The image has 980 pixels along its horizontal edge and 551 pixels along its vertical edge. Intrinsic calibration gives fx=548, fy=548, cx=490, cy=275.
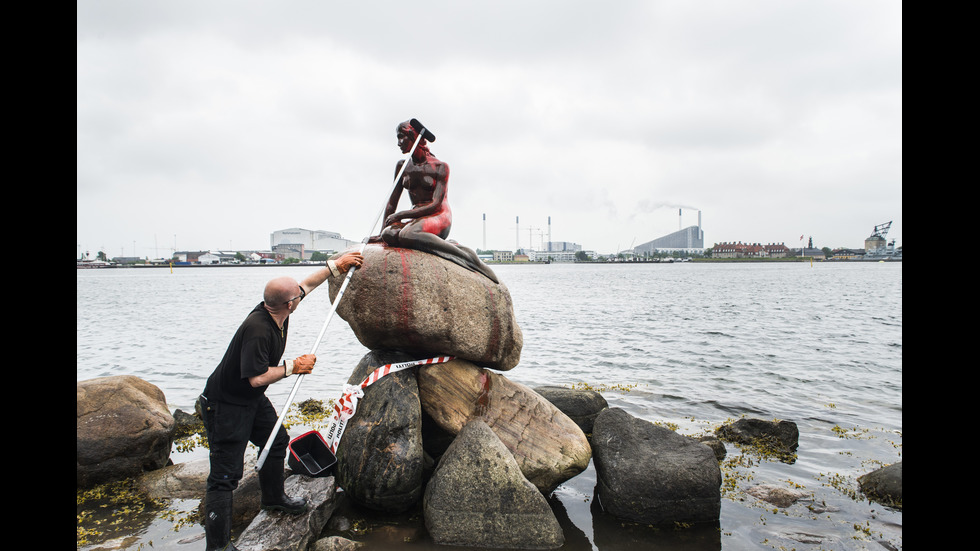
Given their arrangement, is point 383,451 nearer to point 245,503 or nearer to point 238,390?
point 245,503

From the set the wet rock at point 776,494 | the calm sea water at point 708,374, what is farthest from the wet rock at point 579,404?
the wet rock at point 776,494

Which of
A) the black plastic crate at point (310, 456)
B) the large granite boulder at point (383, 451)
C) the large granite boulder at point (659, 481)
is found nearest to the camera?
the black plastic crate at point (310, 456)

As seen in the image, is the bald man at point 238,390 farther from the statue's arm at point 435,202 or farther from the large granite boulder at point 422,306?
the statue's arm at point 435,202

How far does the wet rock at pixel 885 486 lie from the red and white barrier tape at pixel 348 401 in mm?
6966

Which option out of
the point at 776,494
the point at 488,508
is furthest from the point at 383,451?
the point at 776,494

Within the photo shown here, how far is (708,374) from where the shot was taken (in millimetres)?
17188

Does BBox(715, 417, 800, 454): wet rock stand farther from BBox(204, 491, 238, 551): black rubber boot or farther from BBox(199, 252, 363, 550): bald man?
BBox(204, 491, 238, 551): black rubber boot

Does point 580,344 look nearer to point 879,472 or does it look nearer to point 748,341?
point 748,341

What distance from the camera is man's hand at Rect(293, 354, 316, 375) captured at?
5.57 meters

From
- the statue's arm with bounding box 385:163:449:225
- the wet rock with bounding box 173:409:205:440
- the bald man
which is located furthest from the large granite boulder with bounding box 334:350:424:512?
the wet rock with bounding box 173:409:205:440

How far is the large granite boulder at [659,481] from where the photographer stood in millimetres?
7102

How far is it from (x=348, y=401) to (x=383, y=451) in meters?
0.93

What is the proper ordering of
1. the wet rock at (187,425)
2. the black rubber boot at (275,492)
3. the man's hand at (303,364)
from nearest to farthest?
the man's hand at (303,364), the black rubber boot at (275,492), the wet rock at (187,425)

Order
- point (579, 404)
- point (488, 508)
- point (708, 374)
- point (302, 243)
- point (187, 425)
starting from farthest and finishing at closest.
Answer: point (302, 243)
point (708, 374)
point (187, 425)
point (579, 404)
point (488, 508)
